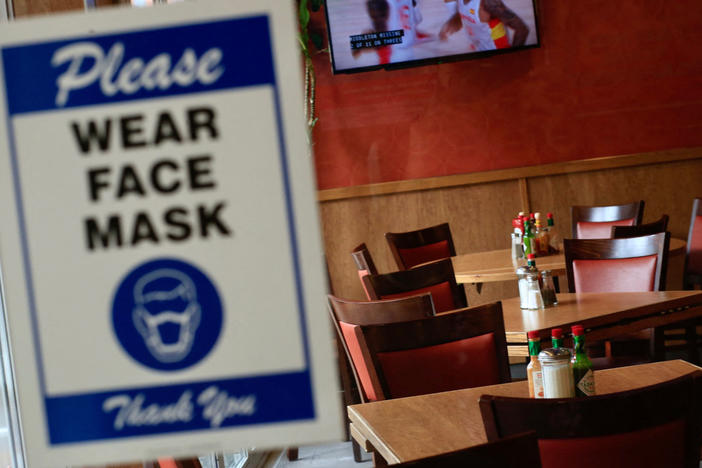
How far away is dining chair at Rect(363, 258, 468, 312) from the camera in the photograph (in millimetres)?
3568

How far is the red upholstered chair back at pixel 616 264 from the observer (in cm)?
368

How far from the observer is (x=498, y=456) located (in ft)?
4.50

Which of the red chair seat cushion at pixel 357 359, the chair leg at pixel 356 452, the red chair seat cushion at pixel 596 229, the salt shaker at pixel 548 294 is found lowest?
the chair leg at pixel 356 452

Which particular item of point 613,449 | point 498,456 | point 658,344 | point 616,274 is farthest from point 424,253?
point 498,456

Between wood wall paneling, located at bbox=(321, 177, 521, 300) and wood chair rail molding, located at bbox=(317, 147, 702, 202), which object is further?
wood wall paneling, located at bbox=(321, 177, 521, 300)

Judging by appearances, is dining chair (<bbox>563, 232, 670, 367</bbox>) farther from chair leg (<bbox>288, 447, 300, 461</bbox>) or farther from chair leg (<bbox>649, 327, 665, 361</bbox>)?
chair leg (<bbox>288, 447, 300, 461</bbox>)

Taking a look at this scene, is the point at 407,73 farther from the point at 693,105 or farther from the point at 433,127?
the point at 693,105

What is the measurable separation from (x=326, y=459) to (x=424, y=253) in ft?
4.85

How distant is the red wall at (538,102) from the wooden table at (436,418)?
12.3 ft

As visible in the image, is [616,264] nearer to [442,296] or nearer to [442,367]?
[442,296]

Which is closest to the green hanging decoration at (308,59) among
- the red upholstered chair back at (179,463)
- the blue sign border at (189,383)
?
the red upholstered chair back at (179,463)

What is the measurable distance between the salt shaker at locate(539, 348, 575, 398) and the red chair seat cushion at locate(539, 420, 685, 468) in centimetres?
42

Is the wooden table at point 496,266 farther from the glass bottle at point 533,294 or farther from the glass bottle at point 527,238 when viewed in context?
the glass bottle at point 533,294

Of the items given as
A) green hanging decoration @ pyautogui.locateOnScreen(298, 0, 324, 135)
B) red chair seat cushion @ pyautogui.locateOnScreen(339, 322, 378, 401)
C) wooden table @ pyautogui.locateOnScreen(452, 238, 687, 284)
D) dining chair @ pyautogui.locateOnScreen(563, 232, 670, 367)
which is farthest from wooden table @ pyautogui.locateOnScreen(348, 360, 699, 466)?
green hanging decoration @ pyautogui.locateOnScreen(298, 0, 324, 135)
